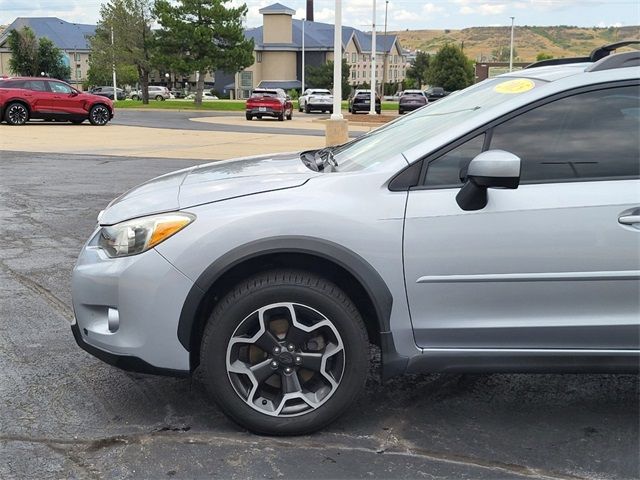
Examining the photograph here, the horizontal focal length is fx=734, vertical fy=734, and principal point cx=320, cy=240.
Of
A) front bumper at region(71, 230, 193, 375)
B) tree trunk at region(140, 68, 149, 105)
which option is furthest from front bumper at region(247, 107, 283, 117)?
front bumper at region(71, 230, 193, 375)

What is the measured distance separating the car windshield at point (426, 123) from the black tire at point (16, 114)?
24752mm

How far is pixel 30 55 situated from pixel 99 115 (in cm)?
4711

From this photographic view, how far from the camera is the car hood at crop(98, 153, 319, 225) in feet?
11.7

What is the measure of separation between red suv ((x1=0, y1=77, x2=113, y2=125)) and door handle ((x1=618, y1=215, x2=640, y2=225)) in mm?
26439

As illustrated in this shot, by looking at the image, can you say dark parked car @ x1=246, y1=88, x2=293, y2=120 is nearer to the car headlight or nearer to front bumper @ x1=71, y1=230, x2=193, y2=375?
the car headlight

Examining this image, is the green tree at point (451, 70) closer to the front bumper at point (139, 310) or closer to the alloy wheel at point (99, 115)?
the alloy wheel at point (99, 115)

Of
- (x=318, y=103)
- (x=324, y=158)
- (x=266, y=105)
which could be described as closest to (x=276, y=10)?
(x=318, y=103)

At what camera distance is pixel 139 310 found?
3.42m

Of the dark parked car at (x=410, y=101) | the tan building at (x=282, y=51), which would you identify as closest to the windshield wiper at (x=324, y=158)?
the dark parked car at (x=410, y=101)

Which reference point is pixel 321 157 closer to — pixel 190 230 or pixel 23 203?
pixel 190 230

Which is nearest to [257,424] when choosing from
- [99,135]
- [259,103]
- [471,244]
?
[471,244]

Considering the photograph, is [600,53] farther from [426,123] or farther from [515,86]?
[426,123]

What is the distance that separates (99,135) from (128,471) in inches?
832

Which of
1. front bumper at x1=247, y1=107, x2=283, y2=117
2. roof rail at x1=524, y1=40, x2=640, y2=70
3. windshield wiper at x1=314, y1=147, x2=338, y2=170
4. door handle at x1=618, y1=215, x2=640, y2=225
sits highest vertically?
roof rail at x1=524, y1=40, x2=640, y2=70
